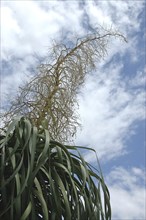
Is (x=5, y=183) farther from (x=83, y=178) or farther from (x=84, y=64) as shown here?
(x=84, y=64)

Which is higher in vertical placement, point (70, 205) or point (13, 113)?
point (13, 113)

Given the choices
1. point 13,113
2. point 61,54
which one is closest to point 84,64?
point 61,54

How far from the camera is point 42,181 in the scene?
308 centimetres

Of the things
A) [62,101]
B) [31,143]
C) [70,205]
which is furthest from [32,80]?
[70,205]

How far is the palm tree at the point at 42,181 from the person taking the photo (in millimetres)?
2883

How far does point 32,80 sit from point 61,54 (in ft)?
1.12

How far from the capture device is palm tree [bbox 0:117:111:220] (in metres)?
2.88

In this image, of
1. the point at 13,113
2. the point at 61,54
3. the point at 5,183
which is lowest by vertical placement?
the point at 5,183

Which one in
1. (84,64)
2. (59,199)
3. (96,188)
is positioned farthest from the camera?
(84,64)

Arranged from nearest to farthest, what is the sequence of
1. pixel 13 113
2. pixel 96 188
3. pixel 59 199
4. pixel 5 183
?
pixel 5 183
pixel 59 199
pixel 96 188
pixel 13 113

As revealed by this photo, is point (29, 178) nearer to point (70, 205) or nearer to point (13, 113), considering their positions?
point (70, 205)

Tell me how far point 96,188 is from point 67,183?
0.21 m

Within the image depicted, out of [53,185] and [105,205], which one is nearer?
[53,185]

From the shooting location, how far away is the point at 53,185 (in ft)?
9.81
